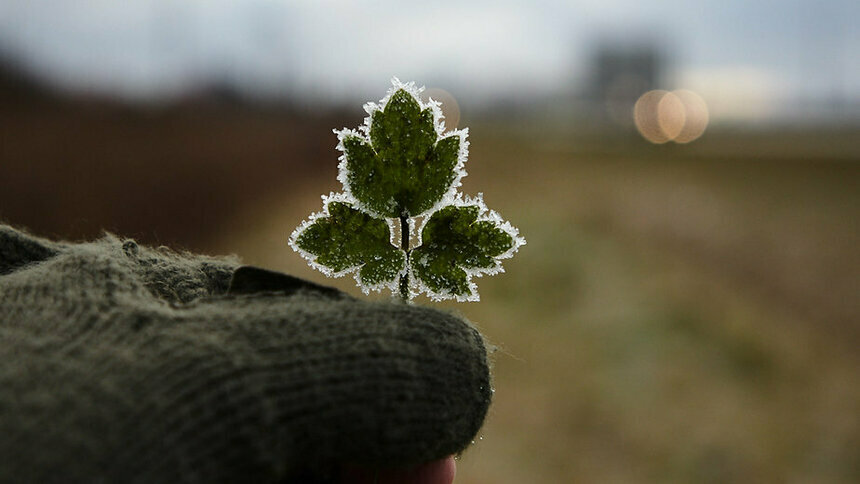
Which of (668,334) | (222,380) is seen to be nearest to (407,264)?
(222,380)

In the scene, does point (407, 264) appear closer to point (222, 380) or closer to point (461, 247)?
point (461, 247)

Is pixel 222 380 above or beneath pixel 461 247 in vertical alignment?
beneath

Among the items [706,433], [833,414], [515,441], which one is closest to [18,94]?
[515,441]

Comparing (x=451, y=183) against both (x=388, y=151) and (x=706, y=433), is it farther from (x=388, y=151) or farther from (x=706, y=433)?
(x=706, y=433)

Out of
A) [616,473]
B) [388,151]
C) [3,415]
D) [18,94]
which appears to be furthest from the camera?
[616,473]

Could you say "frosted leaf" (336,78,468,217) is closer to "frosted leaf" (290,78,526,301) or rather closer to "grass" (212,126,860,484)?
"frosted leaf" (290,78,526,301)

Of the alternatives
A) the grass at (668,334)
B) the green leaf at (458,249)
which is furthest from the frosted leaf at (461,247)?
the grass at (668,334)
